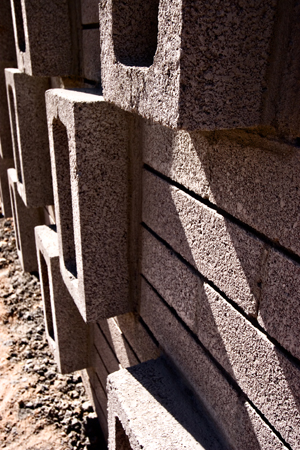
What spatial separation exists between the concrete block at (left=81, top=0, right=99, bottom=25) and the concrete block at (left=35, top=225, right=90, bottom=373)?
2.40 metres

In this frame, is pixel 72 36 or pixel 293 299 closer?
pixel 293 299

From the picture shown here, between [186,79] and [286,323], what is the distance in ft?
3.57

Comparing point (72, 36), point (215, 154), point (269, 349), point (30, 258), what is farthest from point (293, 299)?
point (30, 258)

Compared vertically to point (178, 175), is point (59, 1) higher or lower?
higher

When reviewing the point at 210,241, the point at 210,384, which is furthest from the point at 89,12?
the point at 210,384

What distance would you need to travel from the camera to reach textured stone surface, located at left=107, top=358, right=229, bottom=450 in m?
2.42

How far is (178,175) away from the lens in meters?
2.53

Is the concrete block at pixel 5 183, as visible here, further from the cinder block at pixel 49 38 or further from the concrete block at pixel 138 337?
the concrete block at pixel 138 337

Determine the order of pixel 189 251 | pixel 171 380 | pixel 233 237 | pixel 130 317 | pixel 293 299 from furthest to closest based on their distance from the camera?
pixel 130 317 → pixel 171 380 → pixel 189 251 → pixel 233 237 → pixel 293 299

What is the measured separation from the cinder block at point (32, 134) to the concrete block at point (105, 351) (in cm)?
185

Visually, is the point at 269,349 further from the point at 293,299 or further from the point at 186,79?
the point at 186,79

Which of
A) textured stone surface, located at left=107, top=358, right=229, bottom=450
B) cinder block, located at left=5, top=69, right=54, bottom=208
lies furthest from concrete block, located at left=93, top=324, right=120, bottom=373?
cinder block, located at left=5, top=69, right=54, bottom=208

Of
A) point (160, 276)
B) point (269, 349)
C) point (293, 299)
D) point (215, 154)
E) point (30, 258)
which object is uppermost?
point (215, 154)

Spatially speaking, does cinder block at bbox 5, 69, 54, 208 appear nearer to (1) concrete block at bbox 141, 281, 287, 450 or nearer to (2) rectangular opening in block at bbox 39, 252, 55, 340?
(2) rectangular opening in block at bbox 39, 252, 55, 340
